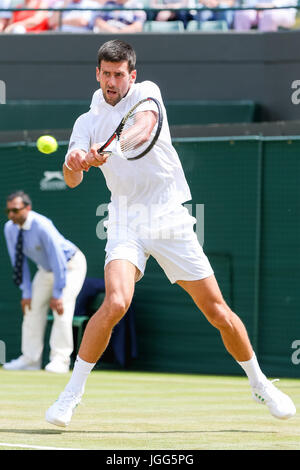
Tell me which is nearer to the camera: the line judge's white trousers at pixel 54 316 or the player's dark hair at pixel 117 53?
the player's dark hair at pixel 117 53

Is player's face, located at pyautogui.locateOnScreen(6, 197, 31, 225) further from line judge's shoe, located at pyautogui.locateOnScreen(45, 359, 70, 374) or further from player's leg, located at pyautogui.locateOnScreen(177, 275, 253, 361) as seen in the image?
player's leg, located at pyautogui.locateOnScreen(177, 275, 253, 361)

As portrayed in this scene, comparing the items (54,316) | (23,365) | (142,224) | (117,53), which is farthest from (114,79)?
(23,365)

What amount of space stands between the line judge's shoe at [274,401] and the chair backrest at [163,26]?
7.85 m

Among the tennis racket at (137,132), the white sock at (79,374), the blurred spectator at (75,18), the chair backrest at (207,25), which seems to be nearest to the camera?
the tennis racket at (137,132)

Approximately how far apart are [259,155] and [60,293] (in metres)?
2.54

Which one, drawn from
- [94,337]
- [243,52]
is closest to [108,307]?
[94,337]

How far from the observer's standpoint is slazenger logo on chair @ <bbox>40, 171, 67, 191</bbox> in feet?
36.0

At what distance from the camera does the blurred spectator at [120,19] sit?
12.6 meters

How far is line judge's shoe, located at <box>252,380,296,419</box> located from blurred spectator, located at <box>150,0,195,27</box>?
313 inches

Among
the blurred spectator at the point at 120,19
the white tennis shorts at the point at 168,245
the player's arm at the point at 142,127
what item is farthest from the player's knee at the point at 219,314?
the blurred spectator at the point at 120,19

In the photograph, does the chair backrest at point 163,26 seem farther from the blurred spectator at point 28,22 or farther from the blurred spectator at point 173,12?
the blurred spectator at point 28,22

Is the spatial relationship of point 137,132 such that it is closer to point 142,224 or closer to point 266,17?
point 142,224

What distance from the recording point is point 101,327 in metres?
5.19

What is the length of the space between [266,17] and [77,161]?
25.8ft
